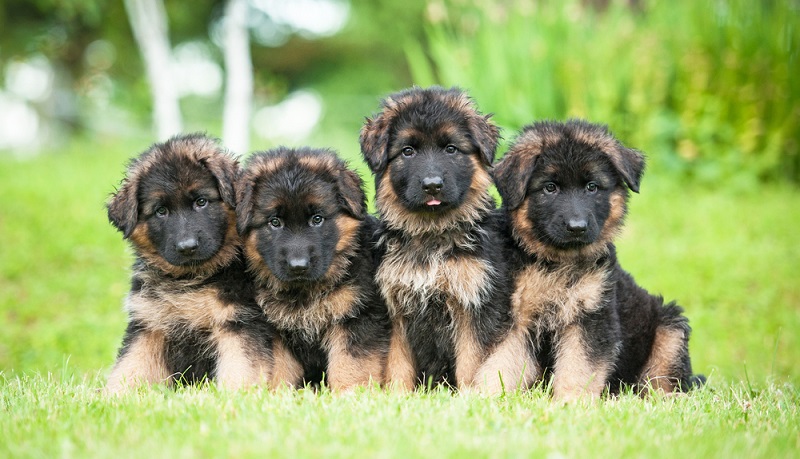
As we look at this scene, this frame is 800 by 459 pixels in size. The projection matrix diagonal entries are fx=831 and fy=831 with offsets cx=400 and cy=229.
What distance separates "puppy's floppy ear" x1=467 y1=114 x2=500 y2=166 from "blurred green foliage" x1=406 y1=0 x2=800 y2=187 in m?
6.28

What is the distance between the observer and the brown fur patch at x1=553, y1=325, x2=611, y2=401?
212 inches

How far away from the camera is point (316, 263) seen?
550 centimetres

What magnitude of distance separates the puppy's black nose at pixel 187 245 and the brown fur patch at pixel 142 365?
0.72 meters

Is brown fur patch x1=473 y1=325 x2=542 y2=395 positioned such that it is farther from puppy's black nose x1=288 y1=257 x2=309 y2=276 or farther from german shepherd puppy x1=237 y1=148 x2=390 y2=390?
puppy's black nose x1=288 y1=257 x2=309 y2=276

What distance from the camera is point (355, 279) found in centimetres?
584

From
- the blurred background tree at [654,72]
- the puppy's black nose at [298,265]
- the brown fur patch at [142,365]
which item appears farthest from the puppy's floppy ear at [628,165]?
the blurred background tree at [654,72]

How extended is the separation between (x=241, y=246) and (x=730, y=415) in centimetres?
337

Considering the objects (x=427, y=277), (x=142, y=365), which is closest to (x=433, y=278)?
(x=427, y=277)

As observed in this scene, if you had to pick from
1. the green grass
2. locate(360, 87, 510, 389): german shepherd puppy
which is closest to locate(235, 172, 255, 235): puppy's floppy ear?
locate(360, 87, 510, 389): german shepherd puppy

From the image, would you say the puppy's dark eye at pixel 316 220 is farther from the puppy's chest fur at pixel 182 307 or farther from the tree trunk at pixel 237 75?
the tree trunk at pixel 237 75

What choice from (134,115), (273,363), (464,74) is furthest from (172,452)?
(134,115)

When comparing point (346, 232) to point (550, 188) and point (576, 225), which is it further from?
point (576, 225)

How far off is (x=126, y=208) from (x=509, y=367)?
281 cm

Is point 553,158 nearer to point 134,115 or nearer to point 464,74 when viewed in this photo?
point 464,74
